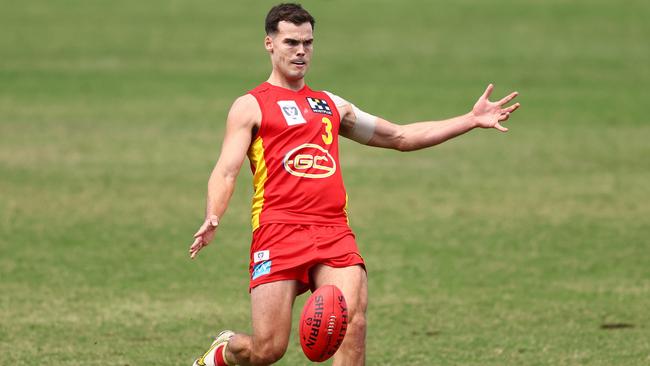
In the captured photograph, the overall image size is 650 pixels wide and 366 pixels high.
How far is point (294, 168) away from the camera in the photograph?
9156 mm

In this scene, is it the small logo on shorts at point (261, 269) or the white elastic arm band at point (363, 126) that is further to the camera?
the white elastic arm band at point (363, 126)

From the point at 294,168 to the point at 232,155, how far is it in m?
0.45

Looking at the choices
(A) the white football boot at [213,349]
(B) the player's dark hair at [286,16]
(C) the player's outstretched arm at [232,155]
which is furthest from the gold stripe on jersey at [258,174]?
(A) the white football boot at [213,349]

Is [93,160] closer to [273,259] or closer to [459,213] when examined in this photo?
[459,213]

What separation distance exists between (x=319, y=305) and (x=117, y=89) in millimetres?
22822

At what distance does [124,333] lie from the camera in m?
11.9

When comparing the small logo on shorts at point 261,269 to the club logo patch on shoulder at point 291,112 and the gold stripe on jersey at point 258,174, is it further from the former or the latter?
the club logo patch on shoulder at point 291,112

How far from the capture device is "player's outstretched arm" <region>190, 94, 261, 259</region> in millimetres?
8945

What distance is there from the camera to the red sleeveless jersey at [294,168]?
914 centimetres

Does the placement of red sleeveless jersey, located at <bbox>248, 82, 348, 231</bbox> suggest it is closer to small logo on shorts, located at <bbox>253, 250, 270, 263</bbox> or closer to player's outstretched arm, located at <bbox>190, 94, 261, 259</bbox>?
player's outstretched arm, located at <bbox>190, 94, 261, 259</bbox>

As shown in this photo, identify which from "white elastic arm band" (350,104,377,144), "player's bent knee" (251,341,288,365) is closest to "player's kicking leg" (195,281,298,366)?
"player's bent knee" (251,341,288,365)

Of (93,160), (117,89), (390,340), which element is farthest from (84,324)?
(117,89)

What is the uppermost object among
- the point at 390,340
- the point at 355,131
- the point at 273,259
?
the point at 355,131

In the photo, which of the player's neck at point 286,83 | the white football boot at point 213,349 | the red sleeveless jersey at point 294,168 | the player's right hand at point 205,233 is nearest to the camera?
the player's right hand at point 205,233
